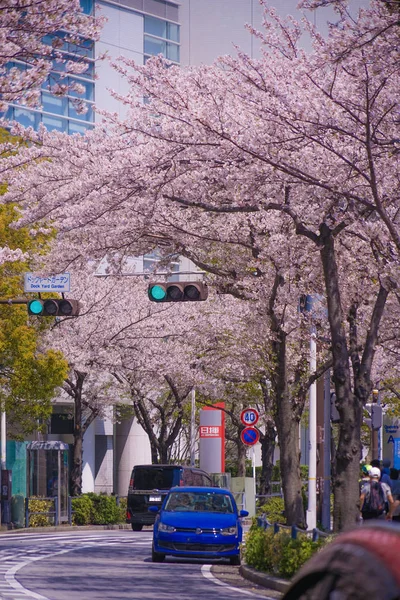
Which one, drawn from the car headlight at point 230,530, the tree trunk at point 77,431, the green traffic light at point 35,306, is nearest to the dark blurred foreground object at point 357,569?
the car headlight at point 230,530

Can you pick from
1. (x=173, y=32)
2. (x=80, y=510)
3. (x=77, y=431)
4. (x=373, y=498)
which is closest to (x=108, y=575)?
(x=373, y=498)

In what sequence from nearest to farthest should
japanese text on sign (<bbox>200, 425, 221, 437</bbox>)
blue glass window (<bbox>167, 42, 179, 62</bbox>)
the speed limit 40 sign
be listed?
the speed limit 40 sign < japanese text on sign (<bbox>200, 425, 221, 437</bbox>) < blue glass window (<bbox>167, 42, 179, 62</bbox>)

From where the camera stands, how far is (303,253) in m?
20.2

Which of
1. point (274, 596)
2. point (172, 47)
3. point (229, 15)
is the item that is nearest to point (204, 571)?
point (274, 596)

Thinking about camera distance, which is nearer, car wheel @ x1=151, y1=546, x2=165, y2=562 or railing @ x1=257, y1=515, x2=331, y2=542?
railing @ x1=257, y1=515, x2=331, y2=542

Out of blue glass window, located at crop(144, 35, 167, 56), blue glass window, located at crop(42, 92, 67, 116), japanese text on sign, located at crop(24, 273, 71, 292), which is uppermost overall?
blue glass window, located at crop(144, 35, 167, 56)

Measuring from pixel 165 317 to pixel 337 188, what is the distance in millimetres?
27332

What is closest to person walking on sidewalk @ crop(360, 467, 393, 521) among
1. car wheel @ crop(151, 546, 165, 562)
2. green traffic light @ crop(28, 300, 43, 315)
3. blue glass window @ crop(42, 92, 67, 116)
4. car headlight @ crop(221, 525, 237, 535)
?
car headlight @ crop(221, 525, 237, 535)

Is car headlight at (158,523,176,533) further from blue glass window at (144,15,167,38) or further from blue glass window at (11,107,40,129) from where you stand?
blue glass window at (144,15,167,38)

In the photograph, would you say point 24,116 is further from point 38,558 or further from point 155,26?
point 38,558

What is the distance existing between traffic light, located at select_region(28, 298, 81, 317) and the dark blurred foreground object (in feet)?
61.2

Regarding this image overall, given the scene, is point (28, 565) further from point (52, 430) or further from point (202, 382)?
point (52, 430)

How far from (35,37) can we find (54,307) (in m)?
10.5

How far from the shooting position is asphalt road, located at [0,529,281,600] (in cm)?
1465
